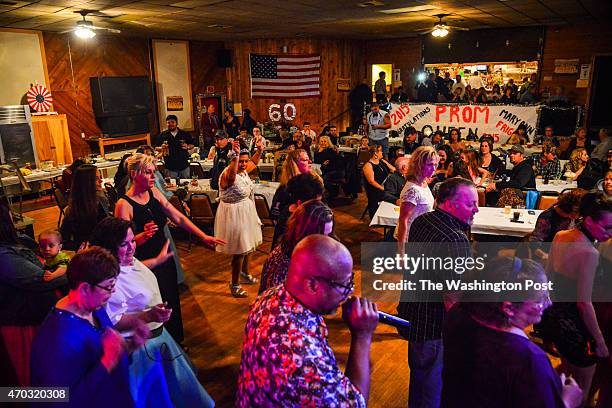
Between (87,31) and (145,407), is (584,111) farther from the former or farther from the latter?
(145,407)

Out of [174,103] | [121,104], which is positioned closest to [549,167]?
[121,104]

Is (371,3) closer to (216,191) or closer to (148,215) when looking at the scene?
(216,191)

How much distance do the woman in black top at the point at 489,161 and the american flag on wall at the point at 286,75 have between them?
721cm

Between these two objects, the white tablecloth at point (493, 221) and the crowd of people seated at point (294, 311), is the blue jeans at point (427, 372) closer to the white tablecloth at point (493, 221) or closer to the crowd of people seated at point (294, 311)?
the crowd of people seated at point (294, 311)

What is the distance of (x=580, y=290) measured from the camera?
2.53m

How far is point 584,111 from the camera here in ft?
38.2

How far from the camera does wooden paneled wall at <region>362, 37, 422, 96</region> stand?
46.7ft

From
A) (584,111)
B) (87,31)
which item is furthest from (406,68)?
(87,31)

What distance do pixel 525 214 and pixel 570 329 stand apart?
9.03 feet

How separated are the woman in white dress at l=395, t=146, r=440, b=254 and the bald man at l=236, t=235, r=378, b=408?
2.41 metres

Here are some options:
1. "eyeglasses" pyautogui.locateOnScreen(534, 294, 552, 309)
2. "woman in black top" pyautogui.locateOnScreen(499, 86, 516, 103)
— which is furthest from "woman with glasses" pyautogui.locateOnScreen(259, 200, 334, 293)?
"woman in black top" pyautogui.locateOnScreen(499, 86, 516, 103)

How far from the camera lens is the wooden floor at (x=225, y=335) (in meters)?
3.42

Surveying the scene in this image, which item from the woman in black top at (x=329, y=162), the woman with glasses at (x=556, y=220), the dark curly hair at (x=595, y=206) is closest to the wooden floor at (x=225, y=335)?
the woman with glasses at (x=556, y=220)

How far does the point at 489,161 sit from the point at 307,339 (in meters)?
6.68
